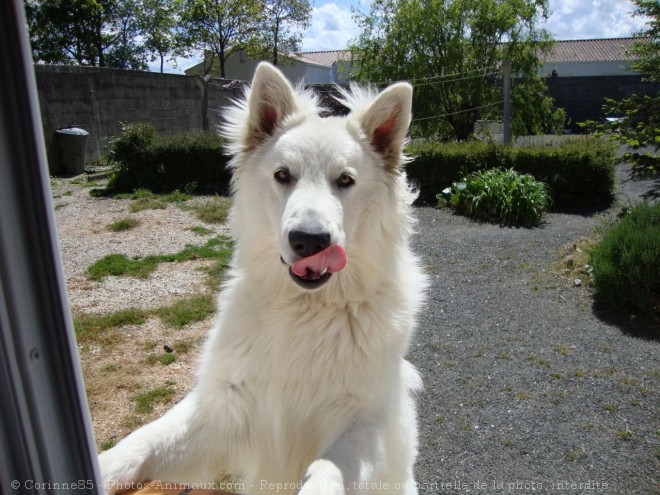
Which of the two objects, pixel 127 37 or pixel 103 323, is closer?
pixel 103 323

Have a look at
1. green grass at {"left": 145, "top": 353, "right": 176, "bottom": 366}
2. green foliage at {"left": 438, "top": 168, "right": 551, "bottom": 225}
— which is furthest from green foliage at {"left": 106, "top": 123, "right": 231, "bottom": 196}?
green grass at {"left": 145, "top": 353, "right": 176, "bottom": 366}

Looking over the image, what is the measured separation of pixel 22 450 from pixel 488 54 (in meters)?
19.1

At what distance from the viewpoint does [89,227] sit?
8.79m

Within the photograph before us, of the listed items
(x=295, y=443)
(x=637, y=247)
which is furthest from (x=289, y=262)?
(x=637, y=247)

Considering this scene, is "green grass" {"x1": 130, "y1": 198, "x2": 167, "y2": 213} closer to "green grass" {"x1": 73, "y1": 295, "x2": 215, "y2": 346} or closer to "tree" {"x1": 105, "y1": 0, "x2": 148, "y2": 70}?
"green grass" {"x1": 73, "y1": 295, "x2": 215, "y2": 346}

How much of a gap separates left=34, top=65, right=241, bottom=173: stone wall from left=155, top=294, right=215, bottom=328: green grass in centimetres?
723

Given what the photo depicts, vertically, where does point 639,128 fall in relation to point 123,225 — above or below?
above

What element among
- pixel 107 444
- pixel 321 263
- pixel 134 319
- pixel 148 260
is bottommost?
pixel 148 260

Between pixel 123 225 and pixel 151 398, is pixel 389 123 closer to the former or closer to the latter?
pixel 151 398

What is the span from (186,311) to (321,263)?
349 cm

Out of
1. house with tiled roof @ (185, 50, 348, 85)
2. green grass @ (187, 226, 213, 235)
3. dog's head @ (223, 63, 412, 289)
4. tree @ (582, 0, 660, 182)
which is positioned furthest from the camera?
house with tiled roof @ (185, 50, 348, 85)

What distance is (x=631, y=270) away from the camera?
600 centimetres

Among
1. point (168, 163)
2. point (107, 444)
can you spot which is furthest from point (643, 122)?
point (168, 163)

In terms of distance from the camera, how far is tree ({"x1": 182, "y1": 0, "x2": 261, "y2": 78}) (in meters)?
21.9
